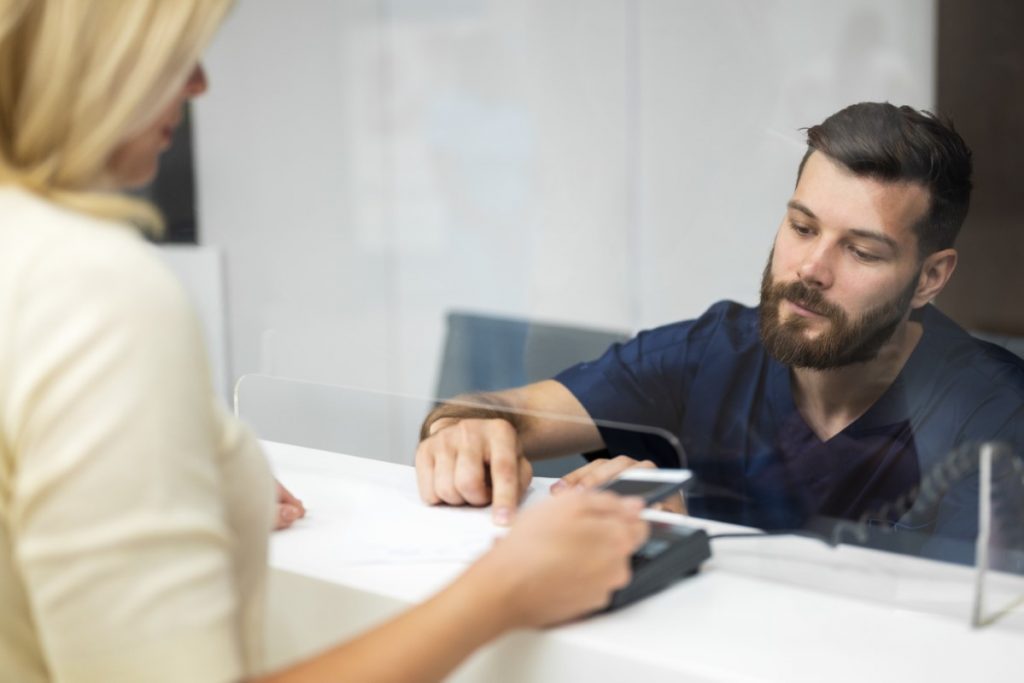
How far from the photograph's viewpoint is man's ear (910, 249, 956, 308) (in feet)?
3.17

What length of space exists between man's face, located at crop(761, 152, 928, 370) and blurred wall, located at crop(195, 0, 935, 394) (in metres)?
0.05

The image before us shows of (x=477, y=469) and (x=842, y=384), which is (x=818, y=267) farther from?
(x=477, y=469)

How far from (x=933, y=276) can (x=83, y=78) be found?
70cm

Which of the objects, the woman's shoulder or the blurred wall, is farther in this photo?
the blurred wall

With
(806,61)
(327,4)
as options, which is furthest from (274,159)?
(806,61)

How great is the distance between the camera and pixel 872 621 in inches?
29.7

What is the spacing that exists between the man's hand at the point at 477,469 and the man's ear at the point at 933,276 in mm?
366

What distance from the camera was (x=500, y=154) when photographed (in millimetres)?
2371

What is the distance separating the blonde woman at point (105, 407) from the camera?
1.67 feet

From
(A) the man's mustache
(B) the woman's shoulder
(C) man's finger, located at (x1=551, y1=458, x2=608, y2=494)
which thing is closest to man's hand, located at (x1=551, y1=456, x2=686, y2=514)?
(C) man's finger, located at (x1=551, y1=458, x2=608, y2=494)

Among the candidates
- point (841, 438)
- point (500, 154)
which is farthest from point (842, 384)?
point (500, 154)

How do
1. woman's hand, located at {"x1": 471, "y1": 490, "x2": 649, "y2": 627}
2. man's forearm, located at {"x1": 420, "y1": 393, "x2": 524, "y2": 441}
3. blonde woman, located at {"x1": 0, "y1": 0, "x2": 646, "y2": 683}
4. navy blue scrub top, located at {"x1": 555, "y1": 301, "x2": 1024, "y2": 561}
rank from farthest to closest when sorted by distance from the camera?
1. man's forearm, located at {"x1": 420, "y1": 393, "x2": 524, "y2": 441}
2. navy blue scrub top, located at {"x1": 555, "y1": 301, "x2": 1024, "y2": 561}
3. woman's hand, located at {"x1": 471, "y1": 490, "x2": 649, "y2": 627}
4. blonde woman, located at {"x1": 0, "y1": 0, "x2": 646, "y2": 683}

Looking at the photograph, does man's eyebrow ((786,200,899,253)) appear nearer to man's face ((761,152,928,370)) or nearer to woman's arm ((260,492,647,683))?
man's face ((761,152,928,370))

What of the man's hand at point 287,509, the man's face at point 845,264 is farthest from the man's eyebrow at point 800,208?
the man's hand at point 287,509
